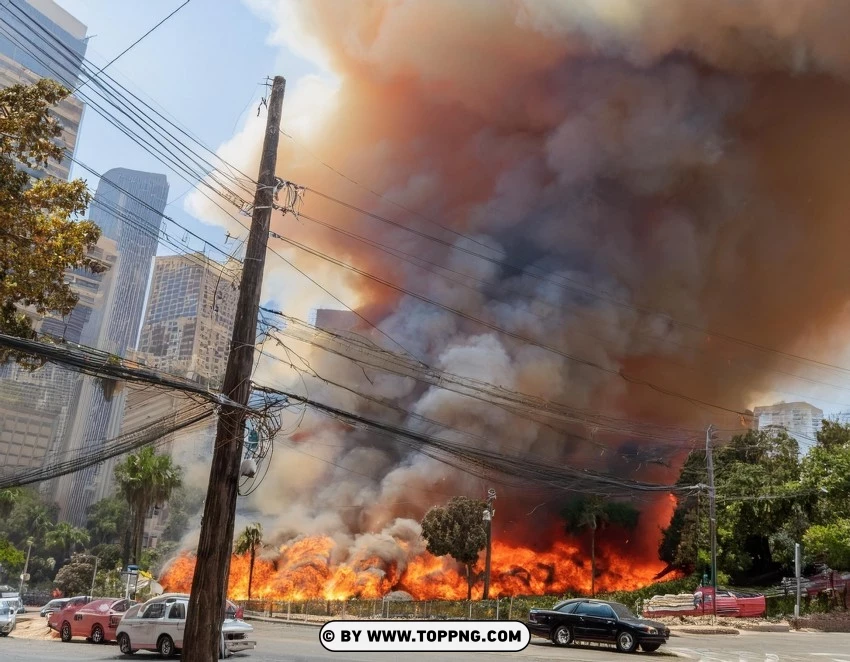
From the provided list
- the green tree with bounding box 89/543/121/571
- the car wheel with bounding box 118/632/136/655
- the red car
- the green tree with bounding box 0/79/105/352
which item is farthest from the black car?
the green tree with bounding box 89/543/121/571

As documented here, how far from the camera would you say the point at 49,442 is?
67625 mm

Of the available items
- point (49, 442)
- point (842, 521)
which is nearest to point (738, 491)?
point (842, 521)

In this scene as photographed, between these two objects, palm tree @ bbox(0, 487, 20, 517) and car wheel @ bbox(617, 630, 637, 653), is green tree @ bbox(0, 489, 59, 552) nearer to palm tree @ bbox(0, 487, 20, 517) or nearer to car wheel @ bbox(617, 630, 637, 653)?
palm tree @ bbox(0, 487, 20, 517)

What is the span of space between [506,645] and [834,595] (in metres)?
29.0

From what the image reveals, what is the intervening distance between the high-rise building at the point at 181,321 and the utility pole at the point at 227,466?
55697mm

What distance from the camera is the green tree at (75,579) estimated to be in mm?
49750

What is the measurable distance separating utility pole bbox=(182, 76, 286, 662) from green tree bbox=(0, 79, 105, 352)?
18.9 feet

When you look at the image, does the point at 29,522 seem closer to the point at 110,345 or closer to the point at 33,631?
the point at 110,345

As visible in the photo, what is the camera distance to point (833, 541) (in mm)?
29594

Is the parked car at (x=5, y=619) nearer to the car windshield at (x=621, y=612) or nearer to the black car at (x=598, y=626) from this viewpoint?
the black car at (x=598, y=626)

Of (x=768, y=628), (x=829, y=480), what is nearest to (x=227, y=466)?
(x=768, y=628)

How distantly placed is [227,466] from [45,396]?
7053cm

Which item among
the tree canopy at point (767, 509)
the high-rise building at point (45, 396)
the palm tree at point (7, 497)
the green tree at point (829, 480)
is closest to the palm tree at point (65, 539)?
the high-rise building at point (45, 396)

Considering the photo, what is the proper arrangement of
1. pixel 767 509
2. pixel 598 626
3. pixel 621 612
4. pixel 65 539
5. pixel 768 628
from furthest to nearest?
pixel 65 539 < pixel 767 509 < pixel 768 628 < pixel 621 612 < pixel 598 626
